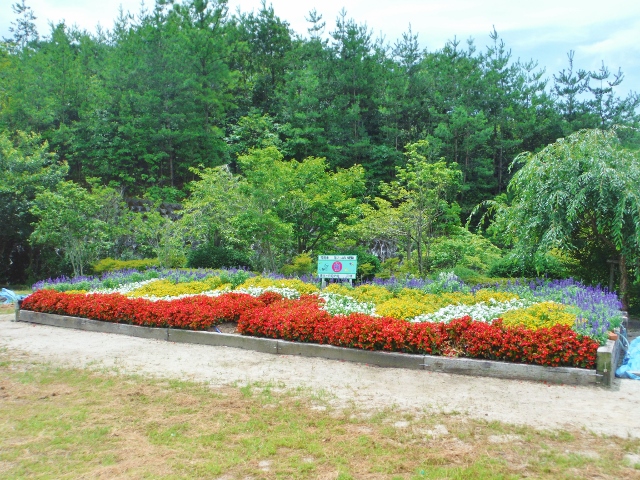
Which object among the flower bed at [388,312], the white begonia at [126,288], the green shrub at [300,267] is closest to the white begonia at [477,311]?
the flower bed at [388,312]

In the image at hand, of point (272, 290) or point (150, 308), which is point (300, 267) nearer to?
point (272, 290)

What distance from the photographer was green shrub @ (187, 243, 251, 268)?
15.6 m

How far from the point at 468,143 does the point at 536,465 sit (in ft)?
72.2

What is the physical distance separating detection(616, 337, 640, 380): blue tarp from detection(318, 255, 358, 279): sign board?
190 inches

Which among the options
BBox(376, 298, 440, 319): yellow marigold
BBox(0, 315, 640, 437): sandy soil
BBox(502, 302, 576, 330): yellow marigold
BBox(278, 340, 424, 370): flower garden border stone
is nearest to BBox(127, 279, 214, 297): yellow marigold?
BBox(0, 315, 640, 437): sandy soil

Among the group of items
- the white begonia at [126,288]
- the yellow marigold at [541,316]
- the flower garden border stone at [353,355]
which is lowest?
the flower garden border stone at [353,355]

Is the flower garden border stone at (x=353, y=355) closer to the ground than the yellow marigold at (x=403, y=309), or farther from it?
closer to the ground

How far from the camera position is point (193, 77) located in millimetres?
23516

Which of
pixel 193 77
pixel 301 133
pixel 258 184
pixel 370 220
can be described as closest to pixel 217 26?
pixel 193 77

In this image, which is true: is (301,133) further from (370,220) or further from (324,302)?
(324,302)

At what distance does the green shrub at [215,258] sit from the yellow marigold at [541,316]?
10480 millimetres

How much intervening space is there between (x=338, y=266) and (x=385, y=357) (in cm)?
389

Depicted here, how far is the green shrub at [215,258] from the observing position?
15648 millimetres

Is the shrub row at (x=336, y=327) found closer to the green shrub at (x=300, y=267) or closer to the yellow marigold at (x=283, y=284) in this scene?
the yellow marigold at (x=283, y=284)
